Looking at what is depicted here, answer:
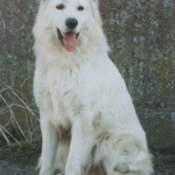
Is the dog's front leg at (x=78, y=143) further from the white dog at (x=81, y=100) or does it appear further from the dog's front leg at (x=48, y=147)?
the dog's front leg at (x=48, y=147)

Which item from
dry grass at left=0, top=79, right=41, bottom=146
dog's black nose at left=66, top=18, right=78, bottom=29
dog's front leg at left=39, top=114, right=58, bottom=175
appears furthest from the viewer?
dry grass at left=0, top=79, right=41, bottom=146

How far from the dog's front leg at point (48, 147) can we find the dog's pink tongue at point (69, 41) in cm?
80

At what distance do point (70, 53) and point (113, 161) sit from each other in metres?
1.17

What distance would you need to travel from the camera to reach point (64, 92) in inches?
213

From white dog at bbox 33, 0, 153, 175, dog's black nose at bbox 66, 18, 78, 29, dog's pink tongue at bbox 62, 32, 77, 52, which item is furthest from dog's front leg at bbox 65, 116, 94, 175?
dog's black nose at bbox 66, 18, 78, 29

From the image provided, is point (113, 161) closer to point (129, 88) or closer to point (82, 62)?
point (82, 62)

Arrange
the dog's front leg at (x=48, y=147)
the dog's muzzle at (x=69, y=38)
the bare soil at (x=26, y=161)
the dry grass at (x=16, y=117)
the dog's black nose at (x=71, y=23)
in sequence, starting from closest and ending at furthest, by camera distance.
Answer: the dog's black nose at (x=71, y=23)
the dog's muzzle at (x=69, y=38)
the dog's front leg at (x=48, y=147)
the bare soil at (x=26, y=161)
the dry grass at (x=16, y=117)

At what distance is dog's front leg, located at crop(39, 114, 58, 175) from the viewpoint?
5.72m

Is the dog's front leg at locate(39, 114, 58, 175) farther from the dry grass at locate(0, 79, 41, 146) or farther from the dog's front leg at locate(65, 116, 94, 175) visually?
the dry grass at locate(0, 79, 41, 146)

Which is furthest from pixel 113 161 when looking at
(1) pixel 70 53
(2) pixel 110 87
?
(1) pixel 70 53

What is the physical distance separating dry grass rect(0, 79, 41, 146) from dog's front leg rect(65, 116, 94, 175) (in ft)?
5.29

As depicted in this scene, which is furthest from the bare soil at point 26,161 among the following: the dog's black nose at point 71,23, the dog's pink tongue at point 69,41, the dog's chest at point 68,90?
the dog's black nose at point 71,23

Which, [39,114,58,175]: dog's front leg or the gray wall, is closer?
[39,114,58,175]: dog's front leg

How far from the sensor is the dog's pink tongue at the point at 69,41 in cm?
538
